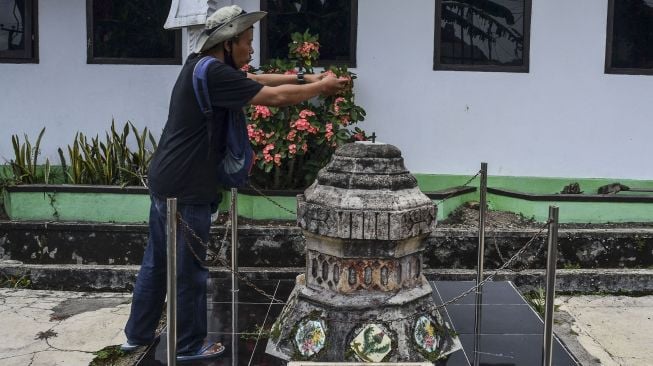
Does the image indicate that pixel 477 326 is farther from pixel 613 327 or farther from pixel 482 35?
pixel 482 35

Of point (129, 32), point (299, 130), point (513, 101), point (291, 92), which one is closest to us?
point (291, 92)

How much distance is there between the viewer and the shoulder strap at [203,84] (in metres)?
4.45

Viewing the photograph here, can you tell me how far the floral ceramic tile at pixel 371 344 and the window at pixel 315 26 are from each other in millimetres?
3898

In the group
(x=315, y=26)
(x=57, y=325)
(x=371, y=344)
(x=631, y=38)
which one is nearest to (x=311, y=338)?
(x=371, y=344)

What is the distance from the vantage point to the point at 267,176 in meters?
7.56

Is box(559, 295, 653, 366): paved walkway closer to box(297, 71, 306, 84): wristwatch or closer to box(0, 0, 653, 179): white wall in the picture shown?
box(0, 0, 653, 179): white wall

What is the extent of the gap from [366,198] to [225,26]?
141 centimetres

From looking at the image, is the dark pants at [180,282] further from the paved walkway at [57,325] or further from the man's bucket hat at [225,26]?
the man's bucket hat at [225,26]

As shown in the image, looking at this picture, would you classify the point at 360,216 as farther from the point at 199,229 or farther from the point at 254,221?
the point at 254,221

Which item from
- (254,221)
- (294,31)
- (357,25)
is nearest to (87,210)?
(254,221)

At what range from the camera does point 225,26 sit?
4.54m

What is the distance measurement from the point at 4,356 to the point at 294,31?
175 inches

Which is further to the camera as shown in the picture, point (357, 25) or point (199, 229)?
point (357, 25)

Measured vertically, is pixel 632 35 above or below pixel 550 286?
above
